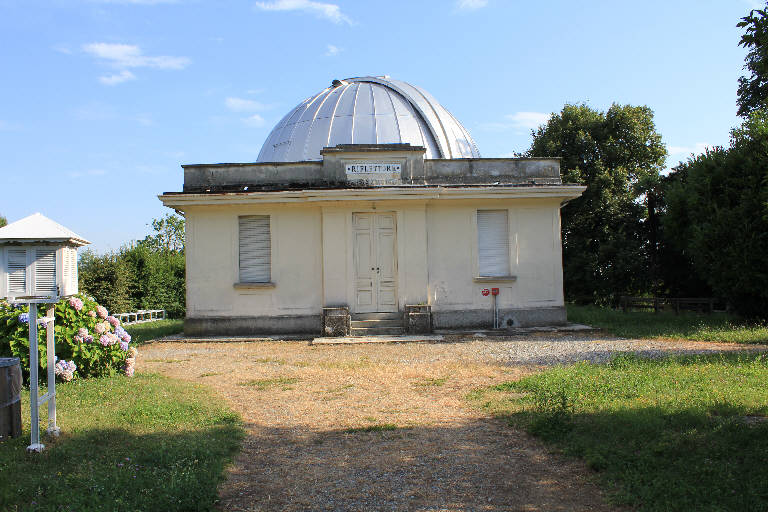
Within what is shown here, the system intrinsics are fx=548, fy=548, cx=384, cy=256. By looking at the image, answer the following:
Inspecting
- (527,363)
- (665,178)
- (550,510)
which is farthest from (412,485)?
(665,178)

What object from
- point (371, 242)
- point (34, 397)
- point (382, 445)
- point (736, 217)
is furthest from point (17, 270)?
point (736, 217)

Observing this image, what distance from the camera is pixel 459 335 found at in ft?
42.4

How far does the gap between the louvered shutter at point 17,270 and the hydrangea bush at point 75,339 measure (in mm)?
4264

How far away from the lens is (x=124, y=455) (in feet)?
15.0

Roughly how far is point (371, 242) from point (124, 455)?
9.60 m

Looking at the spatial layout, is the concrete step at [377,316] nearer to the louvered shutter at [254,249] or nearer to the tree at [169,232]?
the louvered shutter at [254,249]

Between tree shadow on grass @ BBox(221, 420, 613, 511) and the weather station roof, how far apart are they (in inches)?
292

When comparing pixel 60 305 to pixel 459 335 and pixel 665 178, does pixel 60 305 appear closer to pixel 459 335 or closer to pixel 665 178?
pixel 459 335

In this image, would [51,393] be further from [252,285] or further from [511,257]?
[511,257]

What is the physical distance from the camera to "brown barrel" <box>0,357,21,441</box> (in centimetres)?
507

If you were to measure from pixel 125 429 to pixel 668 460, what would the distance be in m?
4.87

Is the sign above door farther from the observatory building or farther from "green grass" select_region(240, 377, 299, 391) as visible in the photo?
"green grass" select_region(240, 377, 299, 391)

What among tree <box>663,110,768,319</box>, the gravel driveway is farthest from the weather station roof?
tree <box>663,110,768,319</box>

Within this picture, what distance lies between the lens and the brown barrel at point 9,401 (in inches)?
200
